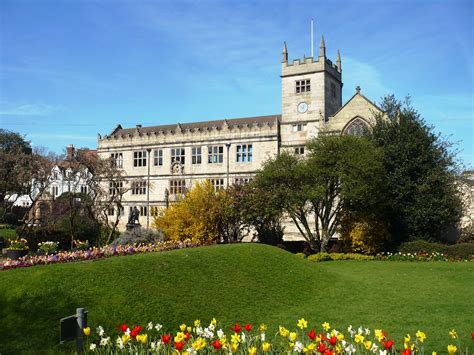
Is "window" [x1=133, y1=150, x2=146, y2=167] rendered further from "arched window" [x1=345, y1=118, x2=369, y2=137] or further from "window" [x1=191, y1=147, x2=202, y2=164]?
"arched window" [x1=345, y1=118, x2=369, y2=137]

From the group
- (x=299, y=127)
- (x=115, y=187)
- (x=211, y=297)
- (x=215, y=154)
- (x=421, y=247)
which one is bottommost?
(x=211, y=297)

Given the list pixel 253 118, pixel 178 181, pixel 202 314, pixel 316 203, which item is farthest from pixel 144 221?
pixel 202 314

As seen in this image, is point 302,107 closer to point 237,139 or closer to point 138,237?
point 237,139

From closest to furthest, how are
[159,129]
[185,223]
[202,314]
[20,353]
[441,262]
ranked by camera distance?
1. [20,353]
2. [202,314]
3. [441,262]
4. [185,223]
5. [159,129]

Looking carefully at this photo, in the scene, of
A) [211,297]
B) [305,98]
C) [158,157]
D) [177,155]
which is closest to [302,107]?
[305,98]

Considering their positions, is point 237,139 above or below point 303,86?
below

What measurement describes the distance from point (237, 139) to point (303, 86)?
841cm

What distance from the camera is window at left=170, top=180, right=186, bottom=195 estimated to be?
48.6 meters

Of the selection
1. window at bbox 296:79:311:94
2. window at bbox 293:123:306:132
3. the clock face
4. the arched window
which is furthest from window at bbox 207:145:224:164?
the arched window

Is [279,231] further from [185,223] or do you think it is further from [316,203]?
[185,223]

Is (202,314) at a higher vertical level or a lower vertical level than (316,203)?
lower

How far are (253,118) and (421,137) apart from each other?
66.3 ft

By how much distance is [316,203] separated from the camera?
110 ft

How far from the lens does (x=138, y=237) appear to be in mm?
28797
